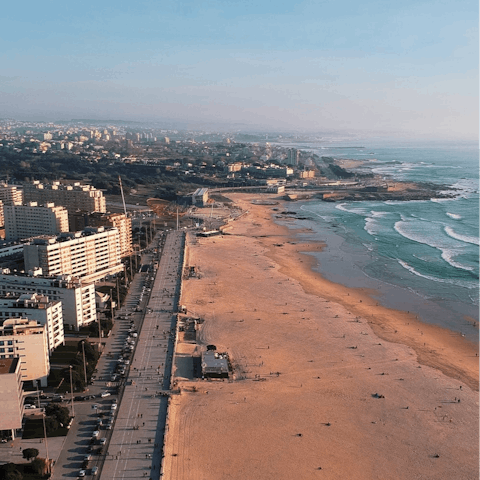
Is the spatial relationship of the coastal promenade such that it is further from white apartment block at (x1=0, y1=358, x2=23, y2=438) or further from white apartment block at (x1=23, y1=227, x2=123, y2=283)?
white apartment block at (x1=23, y1=227, x2=123, y2=283)

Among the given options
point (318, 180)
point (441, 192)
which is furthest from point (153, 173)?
point (441, 192)

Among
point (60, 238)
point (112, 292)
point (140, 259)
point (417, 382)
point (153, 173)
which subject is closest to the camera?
point (417, 382)

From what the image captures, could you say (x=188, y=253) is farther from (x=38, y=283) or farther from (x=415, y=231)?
(x=415, y=231)

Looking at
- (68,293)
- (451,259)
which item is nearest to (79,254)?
(68,293)

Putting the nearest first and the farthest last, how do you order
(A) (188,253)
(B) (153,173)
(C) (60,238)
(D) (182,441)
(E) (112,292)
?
(D) (182,441) < (E) (112,292) < (C) (60,238) < (A) (188,253) < (B) (153,173)

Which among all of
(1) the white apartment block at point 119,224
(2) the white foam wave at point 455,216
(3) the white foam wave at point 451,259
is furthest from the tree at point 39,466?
(2) the white foam wave at point 455,216

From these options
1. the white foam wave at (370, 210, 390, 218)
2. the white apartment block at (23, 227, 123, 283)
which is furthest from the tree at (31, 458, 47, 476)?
the white foam wave at (370, 210, 390, 218)
